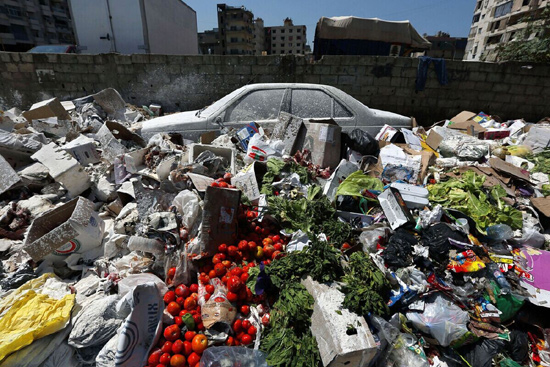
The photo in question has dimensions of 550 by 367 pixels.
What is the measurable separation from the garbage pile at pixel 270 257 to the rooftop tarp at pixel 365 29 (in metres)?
8.32

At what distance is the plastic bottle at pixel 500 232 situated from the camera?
2.57 m

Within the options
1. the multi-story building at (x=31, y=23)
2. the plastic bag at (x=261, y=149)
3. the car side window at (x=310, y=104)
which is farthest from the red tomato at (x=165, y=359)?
the multi-story building at (x=31, y=23)

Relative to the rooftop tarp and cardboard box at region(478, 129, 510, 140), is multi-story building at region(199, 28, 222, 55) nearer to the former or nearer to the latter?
the rooftop tarp

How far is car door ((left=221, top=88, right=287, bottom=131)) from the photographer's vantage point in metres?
4.20

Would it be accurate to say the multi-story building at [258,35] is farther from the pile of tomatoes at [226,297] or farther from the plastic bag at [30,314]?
the plastic bag at [30,314]

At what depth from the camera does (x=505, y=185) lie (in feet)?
11.3

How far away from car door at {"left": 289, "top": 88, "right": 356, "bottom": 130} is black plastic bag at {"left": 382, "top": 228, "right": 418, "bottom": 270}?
2.42 m

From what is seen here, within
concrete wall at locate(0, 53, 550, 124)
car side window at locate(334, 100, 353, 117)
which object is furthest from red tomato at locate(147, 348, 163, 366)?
concrete wall at locate(0, 53, 550, 124)

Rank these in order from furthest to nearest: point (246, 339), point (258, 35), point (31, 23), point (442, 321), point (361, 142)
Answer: point (258, 35) < point (31, 23) < point (361, 142) < point (442, 321) < point (246, 339)

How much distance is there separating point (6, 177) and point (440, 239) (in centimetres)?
503

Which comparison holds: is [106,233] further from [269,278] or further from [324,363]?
[324,363]

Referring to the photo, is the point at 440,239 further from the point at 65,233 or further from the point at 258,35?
the point at 258,35

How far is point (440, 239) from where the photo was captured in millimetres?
2418

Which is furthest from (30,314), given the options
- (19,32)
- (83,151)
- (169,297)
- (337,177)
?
(19,32)
